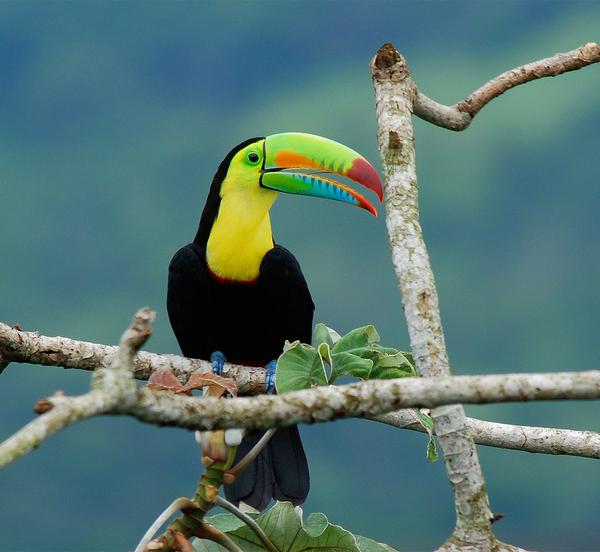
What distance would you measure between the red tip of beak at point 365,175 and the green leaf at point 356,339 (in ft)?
3.88

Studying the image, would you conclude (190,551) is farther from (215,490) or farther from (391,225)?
(391,225)

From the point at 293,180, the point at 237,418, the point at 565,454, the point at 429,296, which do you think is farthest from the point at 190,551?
the point at 293,180

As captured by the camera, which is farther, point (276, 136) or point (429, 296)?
point (276, 136)

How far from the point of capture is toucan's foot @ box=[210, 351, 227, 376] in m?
4.36

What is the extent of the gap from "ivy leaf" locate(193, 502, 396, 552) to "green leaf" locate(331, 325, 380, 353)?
19.0 inches

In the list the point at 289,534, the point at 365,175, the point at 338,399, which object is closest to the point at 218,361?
the point at 365,175

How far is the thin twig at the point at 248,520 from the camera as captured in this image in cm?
235

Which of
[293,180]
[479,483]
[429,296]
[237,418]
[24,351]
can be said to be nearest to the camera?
[237,418]

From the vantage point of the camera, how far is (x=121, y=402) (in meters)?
1.77

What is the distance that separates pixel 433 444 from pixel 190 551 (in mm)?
1023

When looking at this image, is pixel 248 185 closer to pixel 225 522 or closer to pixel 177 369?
pixel 177 369

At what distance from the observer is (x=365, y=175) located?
407 cm

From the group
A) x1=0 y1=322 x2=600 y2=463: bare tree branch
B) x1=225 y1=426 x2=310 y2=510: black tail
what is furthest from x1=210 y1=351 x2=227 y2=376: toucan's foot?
x1=225 y1=426 x2=310 y2=510: black tail

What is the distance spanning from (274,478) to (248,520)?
1.70m
